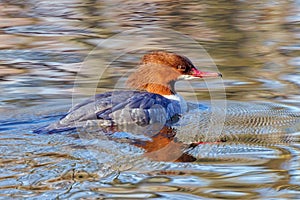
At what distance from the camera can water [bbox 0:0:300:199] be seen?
14.4 ft

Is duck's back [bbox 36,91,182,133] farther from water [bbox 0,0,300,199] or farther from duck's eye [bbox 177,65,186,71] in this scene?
duck's eye [bbox 177,65,186,71]

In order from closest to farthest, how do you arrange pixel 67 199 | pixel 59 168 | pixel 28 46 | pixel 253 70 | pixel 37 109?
pixel 67 199 → pixel 59 168 → pixel 37 109 → pixel 253 70 → pixel 28 46

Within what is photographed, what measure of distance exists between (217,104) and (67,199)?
2.85 metres

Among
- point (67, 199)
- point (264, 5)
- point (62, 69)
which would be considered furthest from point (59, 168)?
point (264, 5)

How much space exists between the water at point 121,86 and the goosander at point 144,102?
0.71 ft

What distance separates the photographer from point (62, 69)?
7938 millimetres

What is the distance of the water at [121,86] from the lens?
14.4 ft

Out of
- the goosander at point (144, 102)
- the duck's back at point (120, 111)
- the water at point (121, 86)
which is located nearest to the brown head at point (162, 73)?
the goosander at point (144, 102)

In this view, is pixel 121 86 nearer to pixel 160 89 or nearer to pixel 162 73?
pixel 160 89

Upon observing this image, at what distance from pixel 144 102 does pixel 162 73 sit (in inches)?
28.5

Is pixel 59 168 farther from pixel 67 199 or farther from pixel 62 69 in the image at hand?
pixel 62 69

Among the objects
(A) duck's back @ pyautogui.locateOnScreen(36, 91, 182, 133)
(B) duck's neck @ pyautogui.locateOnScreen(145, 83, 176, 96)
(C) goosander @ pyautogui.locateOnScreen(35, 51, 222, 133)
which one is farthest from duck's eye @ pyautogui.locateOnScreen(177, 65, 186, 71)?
(A) duck's back @ pyautogui.locateOnScreen(36, 91, 182, 133)

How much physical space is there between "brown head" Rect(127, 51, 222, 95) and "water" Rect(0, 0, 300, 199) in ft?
0.84

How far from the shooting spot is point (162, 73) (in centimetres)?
703
